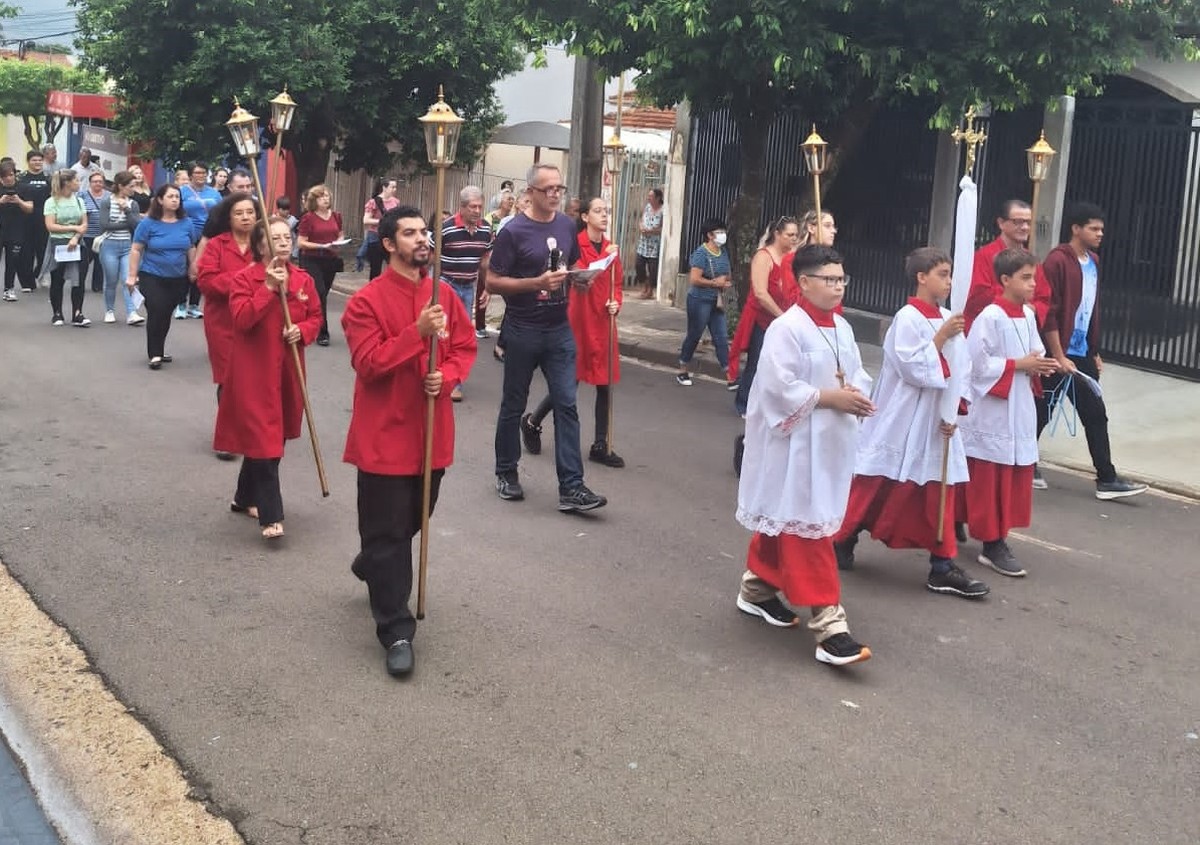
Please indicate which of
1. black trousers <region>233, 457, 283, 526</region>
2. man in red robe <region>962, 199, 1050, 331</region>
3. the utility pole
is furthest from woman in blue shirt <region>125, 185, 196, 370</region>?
man in red robe <region>962, 199, 1050, 331</region>

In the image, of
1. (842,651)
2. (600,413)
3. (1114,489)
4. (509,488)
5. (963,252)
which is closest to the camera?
(842,651)

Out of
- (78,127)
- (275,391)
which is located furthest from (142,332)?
(78,127)

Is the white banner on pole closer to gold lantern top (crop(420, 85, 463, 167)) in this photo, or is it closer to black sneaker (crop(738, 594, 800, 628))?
black sneaker (crop(738, 594, 800, 628))

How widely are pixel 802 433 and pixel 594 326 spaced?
3.73 m

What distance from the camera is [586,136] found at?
15.6m

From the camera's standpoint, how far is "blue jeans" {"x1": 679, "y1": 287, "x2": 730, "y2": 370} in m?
12.4

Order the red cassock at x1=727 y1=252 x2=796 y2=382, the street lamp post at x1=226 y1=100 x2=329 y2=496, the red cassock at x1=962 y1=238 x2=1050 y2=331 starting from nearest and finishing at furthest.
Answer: the street lamp post at x1=226 y1=100 x2=329 y2=496
the red cassock at x1=962 y1=238 x2=1050 y2=331
the red cassock at x1=727 y1=252 x2=796 y2=382

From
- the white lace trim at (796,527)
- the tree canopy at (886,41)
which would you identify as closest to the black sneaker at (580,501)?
the white lace trim at (796,527)

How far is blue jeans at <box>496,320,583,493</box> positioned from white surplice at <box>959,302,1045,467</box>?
2146 millimetres

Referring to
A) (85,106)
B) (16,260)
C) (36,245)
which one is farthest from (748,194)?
(85,106)

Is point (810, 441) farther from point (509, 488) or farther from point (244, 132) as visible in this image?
point (244, 132)

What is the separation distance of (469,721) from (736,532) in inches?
118

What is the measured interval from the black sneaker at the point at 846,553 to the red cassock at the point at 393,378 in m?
2.39

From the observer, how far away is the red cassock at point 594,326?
29.4ft
